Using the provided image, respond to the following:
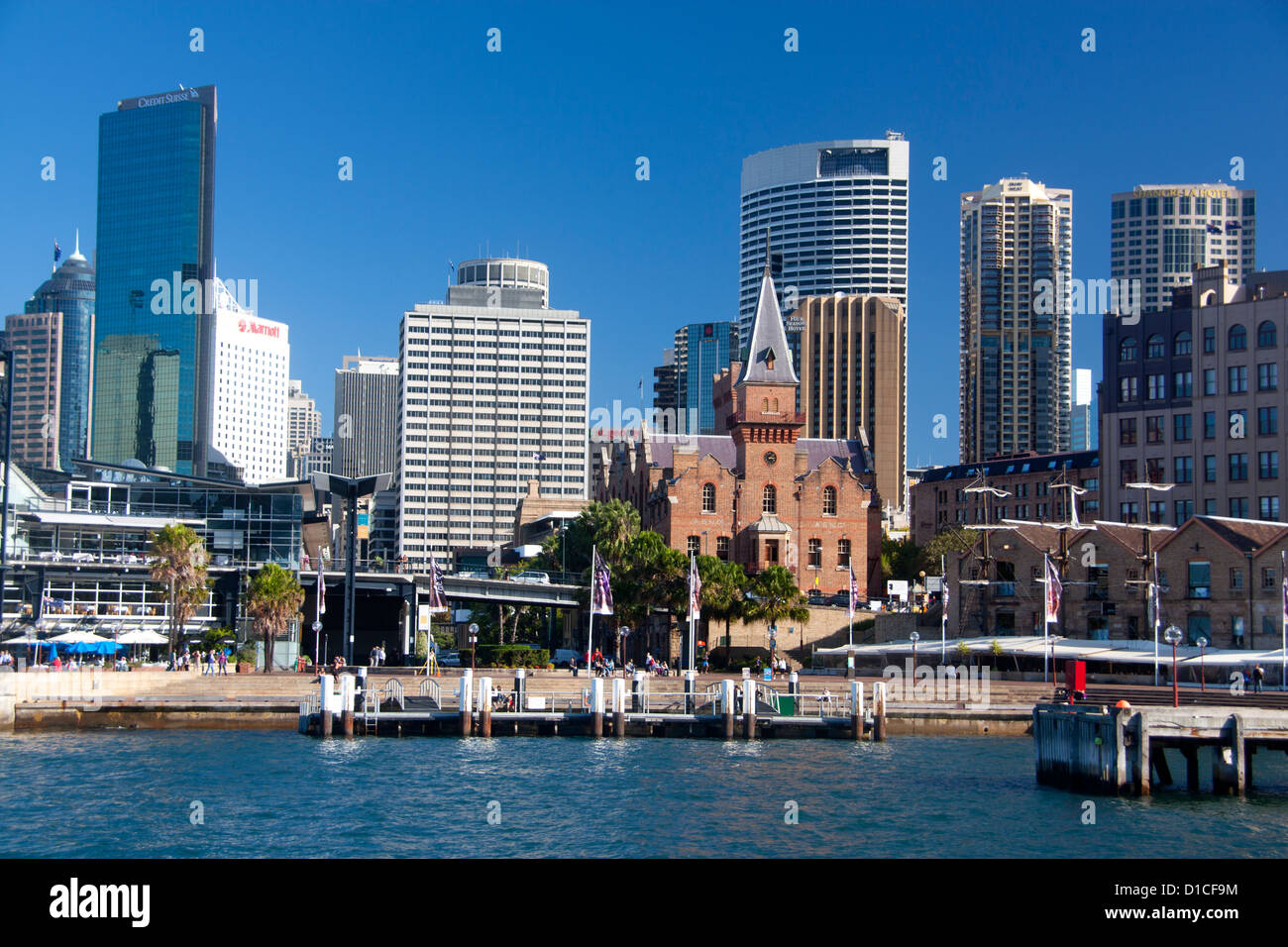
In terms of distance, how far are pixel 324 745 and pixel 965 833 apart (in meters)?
30.5

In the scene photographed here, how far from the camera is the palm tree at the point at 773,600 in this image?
98875 mm

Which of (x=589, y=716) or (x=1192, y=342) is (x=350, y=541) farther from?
(x=1192, y=342)

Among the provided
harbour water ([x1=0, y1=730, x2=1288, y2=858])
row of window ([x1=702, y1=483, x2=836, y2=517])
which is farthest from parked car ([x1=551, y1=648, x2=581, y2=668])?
harbour water ([x1=0, y1=730, x2=1288, y2=858])

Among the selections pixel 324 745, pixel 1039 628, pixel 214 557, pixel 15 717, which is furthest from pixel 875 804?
pixel 214 557

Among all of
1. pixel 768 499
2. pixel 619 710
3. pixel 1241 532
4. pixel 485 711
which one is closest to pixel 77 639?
pixel 485 711

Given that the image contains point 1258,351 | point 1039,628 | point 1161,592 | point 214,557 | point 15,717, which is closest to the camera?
point 15,717

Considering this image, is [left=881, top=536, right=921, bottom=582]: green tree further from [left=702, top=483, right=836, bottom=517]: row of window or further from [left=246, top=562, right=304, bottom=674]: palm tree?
[left=246, top=562, right=304, bottom=674]: palm tree

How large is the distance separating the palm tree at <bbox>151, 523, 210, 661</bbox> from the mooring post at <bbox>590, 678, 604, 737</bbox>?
1174 inches

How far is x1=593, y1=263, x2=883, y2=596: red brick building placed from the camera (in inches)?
4648

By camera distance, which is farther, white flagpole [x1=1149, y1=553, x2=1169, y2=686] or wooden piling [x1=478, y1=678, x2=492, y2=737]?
white flagpole [x1=1149, y1=553, x2=1169, y2=686]
